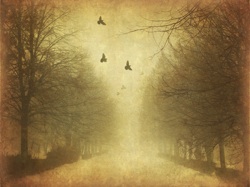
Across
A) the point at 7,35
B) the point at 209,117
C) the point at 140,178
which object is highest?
the point at 7,35

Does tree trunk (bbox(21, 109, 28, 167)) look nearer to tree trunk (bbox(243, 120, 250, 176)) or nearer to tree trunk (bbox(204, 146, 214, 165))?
tree trunk (bbox(204, 146, 214, 165))

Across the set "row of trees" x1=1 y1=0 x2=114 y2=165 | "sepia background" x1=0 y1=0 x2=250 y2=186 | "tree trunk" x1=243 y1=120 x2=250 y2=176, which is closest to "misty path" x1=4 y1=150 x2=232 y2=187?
"sepia background" x1=0 y1=0 x2=250 y2=186

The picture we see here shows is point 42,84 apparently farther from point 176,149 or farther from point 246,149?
point 246,149

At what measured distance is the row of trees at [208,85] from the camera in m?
5.79

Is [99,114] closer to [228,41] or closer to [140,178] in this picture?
[140,178]

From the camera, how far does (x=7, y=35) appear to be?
240 inches

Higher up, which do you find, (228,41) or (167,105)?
(228,41)

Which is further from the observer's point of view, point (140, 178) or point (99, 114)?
point (99, 114)

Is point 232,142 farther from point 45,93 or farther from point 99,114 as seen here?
point 45,93

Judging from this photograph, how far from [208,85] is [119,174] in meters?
2.41

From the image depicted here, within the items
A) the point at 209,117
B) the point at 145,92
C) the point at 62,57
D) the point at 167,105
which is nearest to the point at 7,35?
the point at 62,57

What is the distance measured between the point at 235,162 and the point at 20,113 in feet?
14.1

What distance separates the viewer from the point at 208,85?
5785mm

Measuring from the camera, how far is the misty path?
5.76 meters
